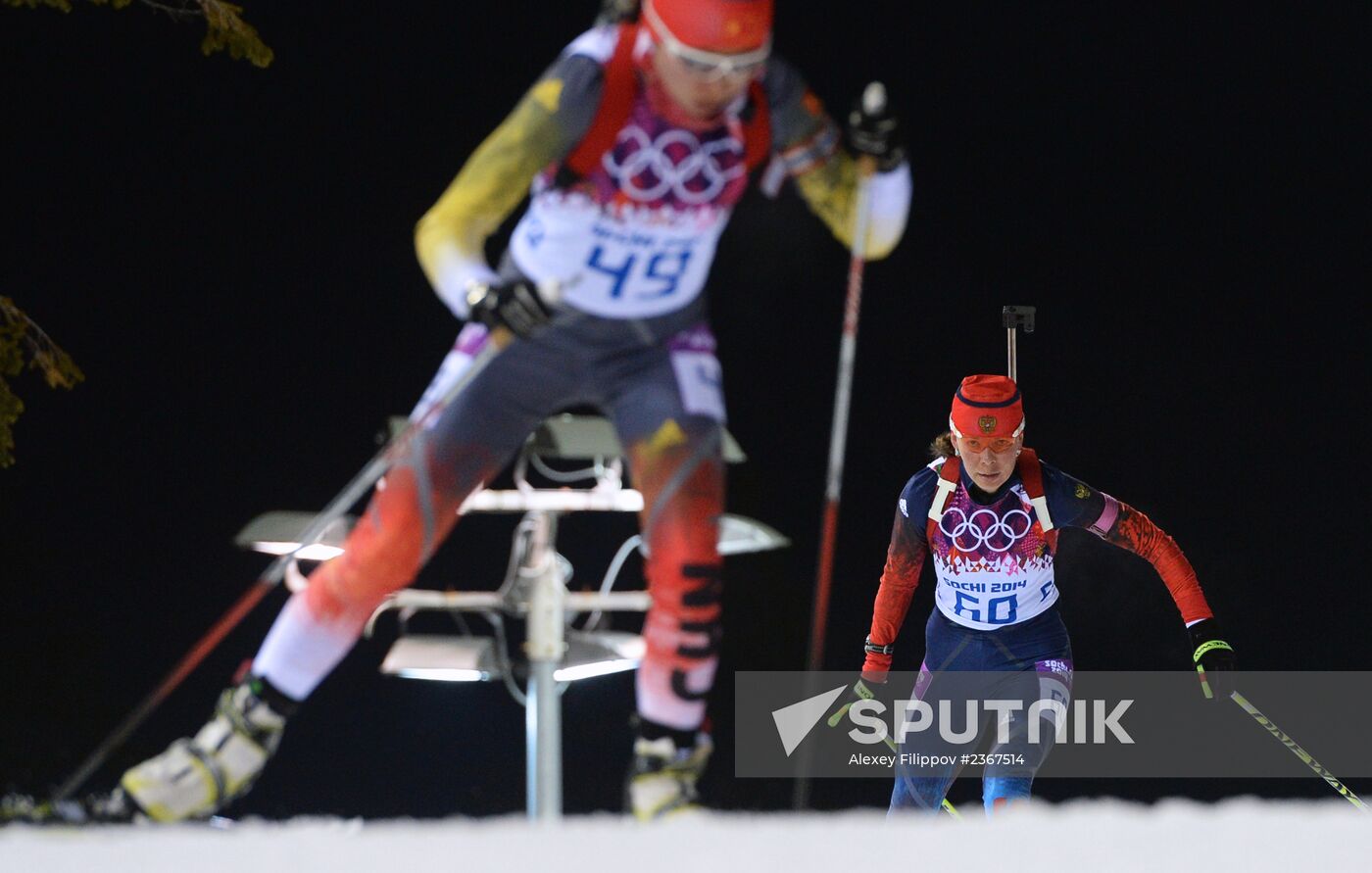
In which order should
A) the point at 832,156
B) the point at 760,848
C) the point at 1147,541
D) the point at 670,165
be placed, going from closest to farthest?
the point at 760,848
the point at 670,165
the point at 832,156
the point at 1147,541

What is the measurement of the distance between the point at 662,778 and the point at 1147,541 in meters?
1.23

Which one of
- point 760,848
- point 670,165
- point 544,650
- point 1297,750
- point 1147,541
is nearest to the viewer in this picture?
point 760,848

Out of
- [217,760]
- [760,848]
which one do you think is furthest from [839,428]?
[217,760]

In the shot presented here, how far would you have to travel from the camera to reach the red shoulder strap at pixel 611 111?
2.40 metres

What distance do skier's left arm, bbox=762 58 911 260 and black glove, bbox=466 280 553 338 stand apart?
1.65 ft

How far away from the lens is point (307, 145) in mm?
2803

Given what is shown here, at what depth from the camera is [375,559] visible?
2.45 m

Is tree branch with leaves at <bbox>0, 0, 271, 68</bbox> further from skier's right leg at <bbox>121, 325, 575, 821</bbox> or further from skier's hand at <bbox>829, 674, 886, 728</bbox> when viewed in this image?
skier's hand at <bbox>829, 674, 886, 728</bbox>

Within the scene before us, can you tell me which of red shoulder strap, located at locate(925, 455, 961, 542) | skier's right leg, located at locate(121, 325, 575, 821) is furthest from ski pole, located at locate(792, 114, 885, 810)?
skier's right leg, located at locate(121, 325, 575, 821)

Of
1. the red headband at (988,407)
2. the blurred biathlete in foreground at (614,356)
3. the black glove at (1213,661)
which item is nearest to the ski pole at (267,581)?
the blurred biathlete in foreground at (614,356)

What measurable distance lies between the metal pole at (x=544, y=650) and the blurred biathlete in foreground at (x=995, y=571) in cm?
71

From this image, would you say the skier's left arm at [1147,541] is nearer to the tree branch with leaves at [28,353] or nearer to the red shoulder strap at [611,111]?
the red shoulder strap at [611,111]

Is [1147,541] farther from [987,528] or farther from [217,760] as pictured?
[217,760]

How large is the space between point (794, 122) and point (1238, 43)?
1247 millimetres
